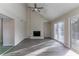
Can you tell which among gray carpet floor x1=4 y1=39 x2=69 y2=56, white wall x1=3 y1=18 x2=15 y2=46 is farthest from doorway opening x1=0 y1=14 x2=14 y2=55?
gray carpet floor x1=4 y1=39 x2=69 y2=56

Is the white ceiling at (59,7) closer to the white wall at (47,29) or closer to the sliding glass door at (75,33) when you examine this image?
the sliding glass door at (75,33)

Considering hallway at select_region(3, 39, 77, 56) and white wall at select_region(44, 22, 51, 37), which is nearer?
hallway at select_region(3, 39, 77, 56)

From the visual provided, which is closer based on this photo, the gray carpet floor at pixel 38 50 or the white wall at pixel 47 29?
the gray carpet floor at pixel 38 50

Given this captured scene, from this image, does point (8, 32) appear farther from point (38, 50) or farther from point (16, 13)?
point (38, 50)

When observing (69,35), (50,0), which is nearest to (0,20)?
(69,35)

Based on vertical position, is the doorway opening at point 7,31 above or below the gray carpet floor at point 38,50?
above

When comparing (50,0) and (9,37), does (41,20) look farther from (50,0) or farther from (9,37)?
(50,0)

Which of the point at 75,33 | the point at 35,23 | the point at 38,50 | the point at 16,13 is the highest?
the point at 16,13

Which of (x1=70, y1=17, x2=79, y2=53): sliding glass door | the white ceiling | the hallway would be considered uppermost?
the white ceiling

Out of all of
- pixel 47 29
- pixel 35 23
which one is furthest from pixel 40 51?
pixel 47 29

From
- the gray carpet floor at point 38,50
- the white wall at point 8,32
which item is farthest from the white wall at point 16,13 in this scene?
the gray carpet floor at point 38,50

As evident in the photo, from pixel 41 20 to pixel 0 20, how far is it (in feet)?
23.8

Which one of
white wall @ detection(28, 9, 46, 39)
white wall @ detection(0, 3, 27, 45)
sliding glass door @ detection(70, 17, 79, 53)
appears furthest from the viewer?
white wall @ detection(28, 9, 46, 39)

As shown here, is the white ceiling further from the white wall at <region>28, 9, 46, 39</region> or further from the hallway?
the white wall at <region>28, 9, 46, 39</region>
